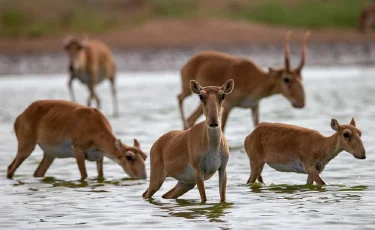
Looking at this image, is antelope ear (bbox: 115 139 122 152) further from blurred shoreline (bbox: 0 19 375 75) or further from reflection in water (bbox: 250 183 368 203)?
blurred shoreline (bbox: 0 19 375 75)

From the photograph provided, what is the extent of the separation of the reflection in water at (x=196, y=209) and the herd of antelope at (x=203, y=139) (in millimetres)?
120

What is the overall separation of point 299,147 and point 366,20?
134 ft

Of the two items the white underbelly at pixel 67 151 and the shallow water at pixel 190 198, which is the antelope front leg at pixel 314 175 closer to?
the shallow water at pixel 190 198

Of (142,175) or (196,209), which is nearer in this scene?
(196,209)

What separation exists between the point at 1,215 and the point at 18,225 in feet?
2.38

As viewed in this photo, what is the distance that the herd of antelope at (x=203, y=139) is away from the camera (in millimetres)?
11211

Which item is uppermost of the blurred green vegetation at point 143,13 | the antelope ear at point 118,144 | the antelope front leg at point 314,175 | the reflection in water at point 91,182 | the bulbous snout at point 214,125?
the blurred green vegetation at point 143,13

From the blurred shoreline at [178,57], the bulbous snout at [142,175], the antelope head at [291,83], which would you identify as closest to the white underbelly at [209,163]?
the bulbous snout at [142,175]

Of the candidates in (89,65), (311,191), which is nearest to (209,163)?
(311,191)

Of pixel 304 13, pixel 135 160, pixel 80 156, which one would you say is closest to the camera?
pixel 135 160

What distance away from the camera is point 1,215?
453 inches

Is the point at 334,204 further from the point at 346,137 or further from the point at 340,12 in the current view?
the point at 340,12

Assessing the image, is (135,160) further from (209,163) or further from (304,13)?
(304,13)

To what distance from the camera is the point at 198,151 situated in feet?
36.6
